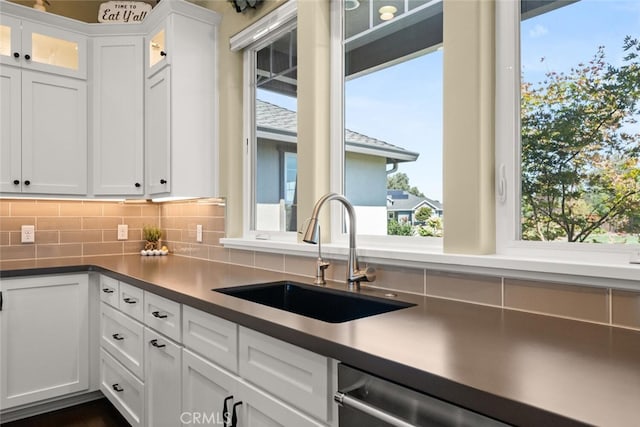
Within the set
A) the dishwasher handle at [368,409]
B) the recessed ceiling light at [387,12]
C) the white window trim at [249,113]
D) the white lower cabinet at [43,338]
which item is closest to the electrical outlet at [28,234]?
the white lower cabinet at [43,338]

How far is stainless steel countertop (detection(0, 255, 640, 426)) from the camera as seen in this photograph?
2.30 feet

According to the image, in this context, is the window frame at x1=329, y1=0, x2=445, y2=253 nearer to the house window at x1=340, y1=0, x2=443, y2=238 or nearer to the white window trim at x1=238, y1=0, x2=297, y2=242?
the house window at x1=340, y1=0, x2=443, y2=238

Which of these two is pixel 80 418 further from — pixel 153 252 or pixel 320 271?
pixel 320 271

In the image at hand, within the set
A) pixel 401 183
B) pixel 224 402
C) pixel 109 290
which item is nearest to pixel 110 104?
pixel 109 290

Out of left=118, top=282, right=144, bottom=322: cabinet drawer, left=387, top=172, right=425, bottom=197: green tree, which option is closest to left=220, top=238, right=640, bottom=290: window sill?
left=387, top=172, right=425, bottom=197: green tree

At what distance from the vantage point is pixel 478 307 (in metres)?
1.39

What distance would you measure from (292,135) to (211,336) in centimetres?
134

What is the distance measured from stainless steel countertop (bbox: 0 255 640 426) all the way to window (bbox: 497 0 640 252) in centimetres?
34

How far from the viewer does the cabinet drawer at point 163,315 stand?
5.80 ft

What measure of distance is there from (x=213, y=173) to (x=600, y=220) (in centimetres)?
222

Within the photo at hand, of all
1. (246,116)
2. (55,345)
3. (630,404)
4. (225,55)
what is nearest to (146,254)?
(55,345)

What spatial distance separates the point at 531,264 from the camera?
1286mm

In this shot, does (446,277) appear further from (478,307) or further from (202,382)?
(202,382)

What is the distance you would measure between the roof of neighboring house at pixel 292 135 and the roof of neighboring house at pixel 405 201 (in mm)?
146
